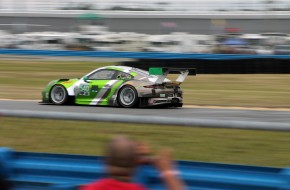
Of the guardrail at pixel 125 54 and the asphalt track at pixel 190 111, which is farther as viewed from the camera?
the guardrail at pixel 125 54

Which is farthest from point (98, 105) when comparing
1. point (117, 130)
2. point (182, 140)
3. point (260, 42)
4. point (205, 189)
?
point (260, 42)

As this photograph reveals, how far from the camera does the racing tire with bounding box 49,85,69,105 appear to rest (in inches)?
575

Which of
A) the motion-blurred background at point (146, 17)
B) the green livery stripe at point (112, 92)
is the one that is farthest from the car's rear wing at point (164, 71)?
the motion-blurred background at point (146, 17)

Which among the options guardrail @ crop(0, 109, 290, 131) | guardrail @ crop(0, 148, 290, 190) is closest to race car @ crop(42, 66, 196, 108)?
guardrail @ crop(0, 109, 290, 131)

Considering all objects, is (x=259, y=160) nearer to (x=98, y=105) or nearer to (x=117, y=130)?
(x=117, y=130)

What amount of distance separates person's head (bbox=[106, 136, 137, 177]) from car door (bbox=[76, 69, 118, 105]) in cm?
1080

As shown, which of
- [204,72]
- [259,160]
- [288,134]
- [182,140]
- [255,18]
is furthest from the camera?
[255,18]

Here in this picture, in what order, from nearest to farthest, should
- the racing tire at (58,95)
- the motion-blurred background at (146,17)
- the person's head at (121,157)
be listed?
the person's head at (121,157)
the racing tire at (58,95)
the motion-blurred background at (146,17)

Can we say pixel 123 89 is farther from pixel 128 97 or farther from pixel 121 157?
pixel 121 157

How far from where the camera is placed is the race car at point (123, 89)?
13.7 meters

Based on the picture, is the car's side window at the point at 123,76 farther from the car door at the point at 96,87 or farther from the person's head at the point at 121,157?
the person's head at the point at 121,157

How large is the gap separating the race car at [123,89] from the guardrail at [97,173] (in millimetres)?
8335

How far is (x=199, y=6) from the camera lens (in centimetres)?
4769

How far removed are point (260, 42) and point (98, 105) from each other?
17808 mm
